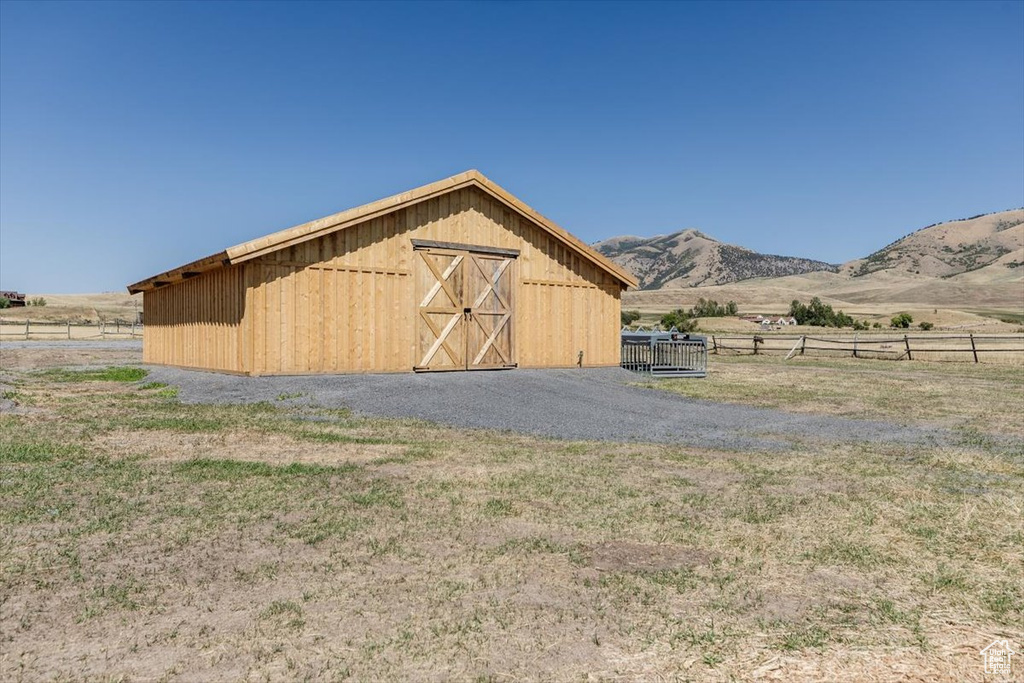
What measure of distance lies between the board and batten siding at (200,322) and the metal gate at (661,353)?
44.5ft

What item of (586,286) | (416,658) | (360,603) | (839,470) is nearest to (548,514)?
(360,603)

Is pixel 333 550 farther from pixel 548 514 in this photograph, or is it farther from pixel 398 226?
pixel 398 226

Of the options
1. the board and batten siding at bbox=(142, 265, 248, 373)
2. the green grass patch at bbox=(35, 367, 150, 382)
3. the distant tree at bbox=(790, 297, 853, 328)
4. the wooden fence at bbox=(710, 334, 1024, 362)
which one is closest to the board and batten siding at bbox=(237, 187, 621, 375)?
the board and batten siding at bbox=(142, 265, 248, 373)

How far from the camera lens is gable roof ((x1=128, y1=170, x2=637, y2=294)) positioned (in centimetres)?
1758

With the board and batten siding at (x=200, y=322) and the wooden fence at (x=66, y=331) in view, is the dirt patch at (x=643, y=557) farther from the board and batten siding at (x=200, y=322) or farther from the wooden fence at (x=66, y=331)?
the wooden fence at (x=66, y=331)

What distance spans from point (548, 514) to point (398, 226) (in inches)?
574

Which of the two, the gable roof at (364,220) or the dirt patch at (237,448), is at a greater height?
the gable roof at (364,220)

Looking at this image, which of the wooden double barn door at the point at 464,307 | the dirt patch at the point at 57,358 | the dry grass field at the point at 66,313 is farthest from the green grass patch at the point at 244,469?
the dry grass field at the point at 66,313

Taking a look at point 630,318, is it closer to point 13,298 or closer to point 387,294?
point 387,294

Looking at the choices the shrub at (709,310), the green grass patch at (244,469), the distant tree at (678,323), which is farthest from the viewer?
the shrub at (709,310)

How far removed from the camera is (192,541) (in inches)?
239

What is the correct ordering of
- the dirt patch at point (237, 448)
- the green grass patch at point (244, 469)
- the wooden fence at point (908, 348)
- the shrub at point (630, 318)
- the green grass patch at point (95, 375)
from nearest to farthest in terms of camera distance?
1. the green grass patch at point (244, 469)
2. the dirt patch at point (237, 448)
3. the green grass patch at point (95, 375)
4. the wooden fence at point (908, 348)
5. the shrub at point (630, 318)

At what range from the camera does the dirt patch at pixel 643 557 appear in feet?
18.3

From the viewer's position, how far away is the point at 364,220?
19297 mm
